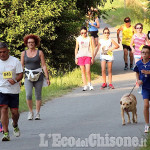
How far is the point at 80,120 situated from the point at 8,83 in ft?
7.71

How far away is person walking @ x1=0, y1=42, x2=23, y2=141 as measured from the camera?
33.9 feet

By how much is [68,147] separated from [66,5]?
1198 centimetres

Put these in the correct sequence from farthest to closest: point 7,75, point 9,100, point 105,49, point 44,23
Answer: point 44,23, point 105,49, point 9,100, point 7,75

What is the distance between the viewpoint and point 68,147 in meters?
9.41

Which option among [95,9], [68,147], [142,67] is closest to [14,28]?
[95,9]

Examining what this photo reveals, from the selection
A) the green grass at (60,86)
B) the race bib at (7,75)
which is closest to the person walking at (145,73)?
the race bib at (7,75)

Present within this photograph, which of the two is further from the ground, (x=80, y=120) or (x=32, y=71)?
(x=32, y=71)

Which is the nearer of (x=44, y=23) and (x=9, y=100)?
(x=9, y=100)

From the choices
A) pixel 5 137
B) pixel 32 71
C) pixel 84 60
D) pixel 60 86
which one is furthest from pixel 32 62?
pixel 60 86

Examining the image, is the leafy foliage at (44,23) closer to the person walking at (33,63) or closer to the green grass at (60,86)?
the green grass at (60,86)

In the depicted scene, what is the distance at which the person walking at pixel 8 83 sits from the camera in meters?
10.3

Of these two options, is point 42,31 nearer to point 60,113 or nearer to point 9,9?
point 9,9

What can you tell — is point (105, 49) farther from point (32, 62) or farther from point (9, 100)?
point (9, 100)

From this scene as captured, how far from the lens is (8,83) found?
34.2 feet
